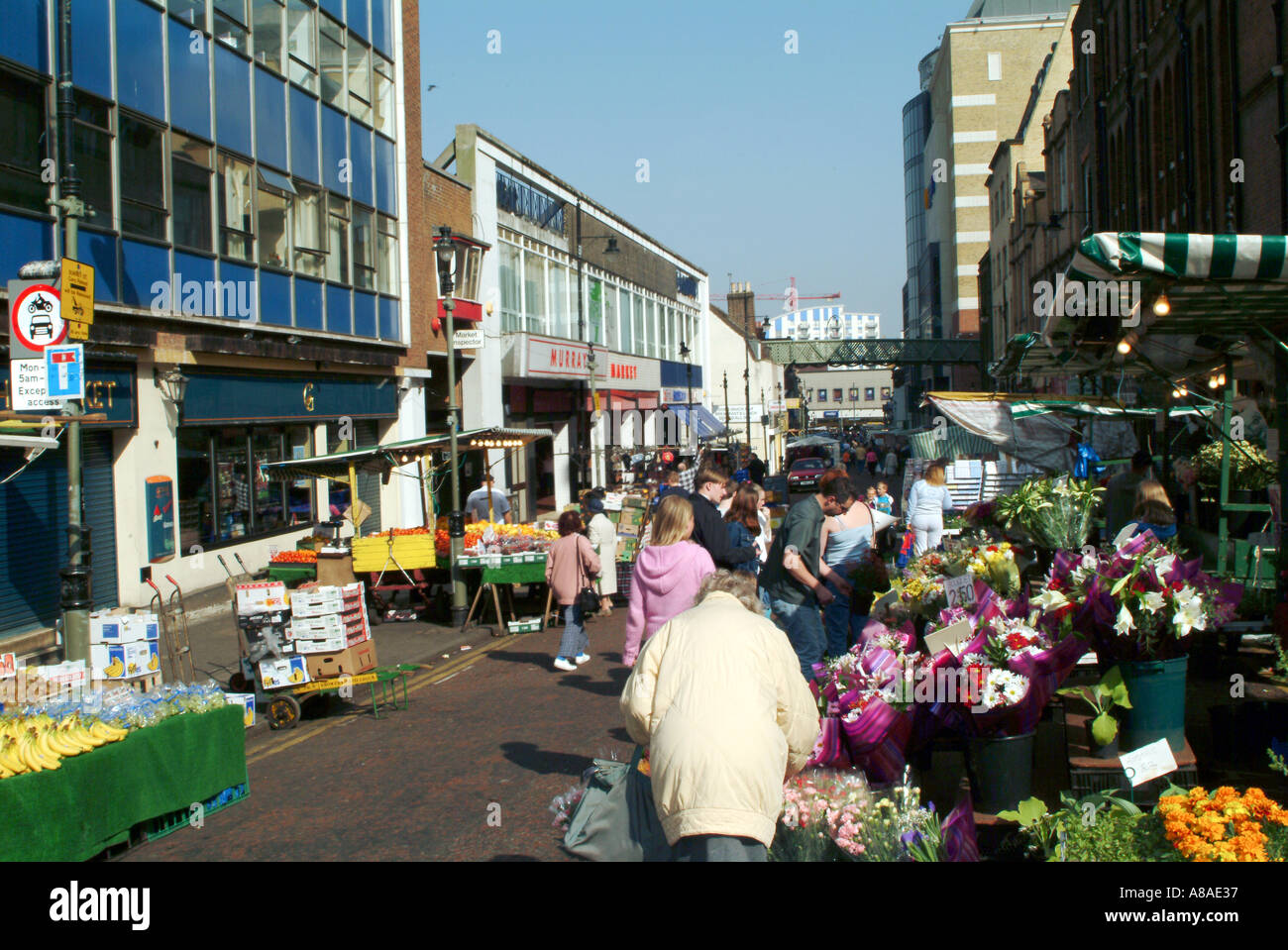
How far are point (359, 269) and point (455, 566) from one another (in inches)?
365

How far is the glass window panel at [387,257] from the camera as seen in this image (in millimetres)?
22406

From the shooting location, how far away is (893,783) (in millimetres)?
4953

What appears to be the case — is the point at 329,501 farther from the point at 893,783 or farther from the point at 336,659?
the point at 893,783

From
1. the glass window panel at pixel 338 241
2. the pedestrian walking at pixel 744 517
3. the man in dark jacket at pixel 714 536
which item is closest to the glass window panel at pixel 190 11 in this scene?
the glass window panel at pixel 338 241

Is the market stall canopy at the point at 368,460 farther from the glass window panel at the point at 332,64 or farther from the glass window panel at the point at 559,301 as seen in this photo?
the glass window panel at the point at 559,301

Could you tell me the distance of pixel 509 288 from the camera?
2892 centimetres

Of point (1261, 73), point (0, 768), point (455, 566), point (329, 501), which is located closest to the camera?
point (0, 768)

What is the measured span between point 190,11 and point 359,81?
626cm

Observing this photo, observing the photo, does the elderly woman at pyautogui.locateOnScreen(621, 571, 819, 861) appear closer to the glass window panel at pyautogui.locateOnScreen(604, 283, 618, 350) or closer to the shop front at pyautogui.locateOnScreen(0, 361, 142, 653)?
the shop front at pyautogui.locateOnScreen(0, 361, 142, 653)

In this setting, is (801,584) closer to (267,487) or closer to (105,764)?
(105,764)

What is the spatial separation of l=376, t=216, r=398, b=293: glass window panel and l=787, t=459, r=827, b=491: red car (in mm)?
19644

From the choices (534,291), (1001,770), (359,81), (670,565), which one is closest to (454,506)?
(670,565)

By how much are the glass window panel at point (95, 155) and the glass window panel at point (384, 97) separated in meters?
9.12
